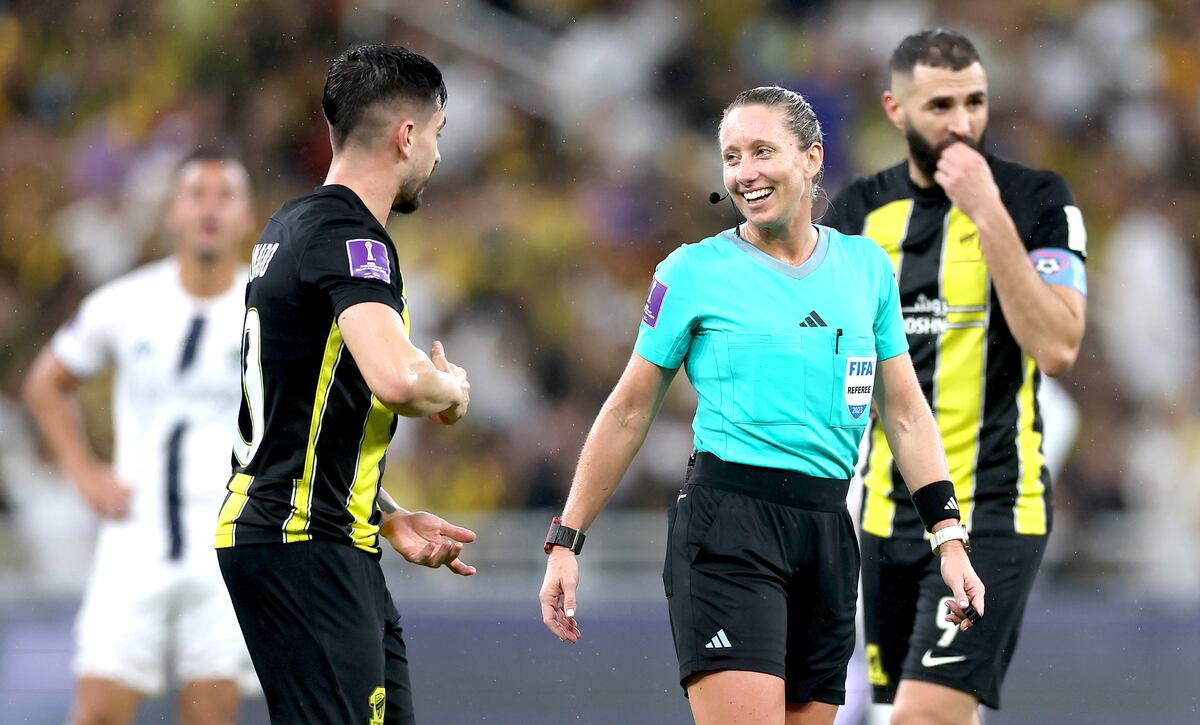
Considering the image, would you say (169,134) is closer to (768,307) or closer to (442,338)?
(442,338)

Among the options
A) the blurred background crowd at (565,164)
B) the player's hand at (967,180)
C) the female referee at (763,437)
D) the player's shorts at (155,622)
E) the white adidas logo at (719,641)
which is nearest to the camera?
the white adidas logo at (719,641)

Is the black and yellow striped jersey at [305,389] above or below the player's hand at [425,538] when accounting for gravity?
above

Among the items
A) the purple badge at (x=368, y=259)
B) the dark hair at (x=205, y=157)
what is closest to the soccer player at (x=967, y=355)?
the purple badge at (x=368, y=259)

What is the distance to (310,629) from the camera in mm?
4465

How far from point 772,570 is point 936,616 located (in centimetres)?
132

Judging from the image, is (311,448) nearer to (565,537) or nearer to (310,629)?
(310,629)

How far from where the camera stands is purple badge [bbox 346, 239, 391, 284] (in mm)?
4352

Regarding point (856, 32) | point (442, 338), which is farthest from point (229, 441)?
point (856, 32)

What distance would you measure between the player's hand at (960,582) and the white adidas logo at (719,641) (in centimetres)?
69

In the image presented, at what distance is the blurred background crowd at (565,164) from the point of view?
11.9 m

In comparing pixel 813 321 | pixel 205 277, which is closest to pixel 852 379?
pixel 813 321

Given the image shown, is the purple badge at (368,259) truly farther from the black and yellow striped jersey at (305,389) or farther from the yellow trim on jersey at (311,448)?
the yellow trim on jersey at (311,448)

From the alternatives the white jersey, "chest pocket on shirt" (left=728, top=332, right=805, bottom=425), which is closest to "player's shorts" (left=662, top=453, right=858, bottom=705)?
"chest pocket on shirt" (left=728, top=332, right=805, bottom=425)

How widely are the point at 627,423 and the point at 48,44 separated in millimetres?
10190
